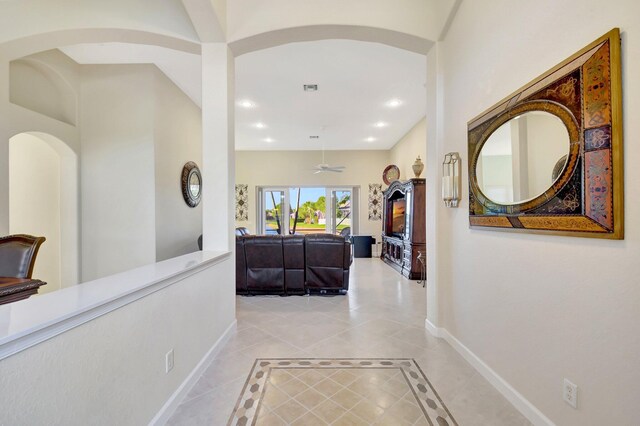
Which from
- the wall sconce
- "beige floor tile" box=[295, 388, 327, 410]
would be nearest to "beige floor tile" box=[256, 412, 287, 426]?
"beige floor tile" box=[295, 388, 327, 410]

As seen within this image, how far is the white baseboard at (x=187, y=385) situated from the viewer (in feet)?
5.35

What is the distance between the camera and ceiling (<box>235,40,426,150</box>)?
3619 mm

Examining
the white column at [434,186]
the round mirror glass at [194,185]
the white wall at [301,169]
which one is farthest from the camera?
the white wall at [301,169]

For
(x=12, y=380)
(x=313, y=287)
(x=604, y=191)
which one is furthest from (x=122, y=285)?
(x=313, y=287)

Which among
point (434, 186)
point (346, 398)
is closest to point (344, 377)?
point (346, 398)

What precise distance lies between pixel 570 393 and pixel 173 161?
17.0 ft

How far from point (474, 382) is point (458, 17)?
2976mm

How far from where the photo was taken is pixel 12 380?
86cm

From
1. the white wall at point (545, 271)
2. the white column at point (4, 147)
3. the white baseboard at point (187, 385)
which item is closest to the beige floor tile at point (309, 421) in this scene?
the white baseboard at point (187, 385)

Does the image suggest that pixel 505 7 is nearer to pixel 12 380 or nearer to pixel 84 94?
pixel 12 380

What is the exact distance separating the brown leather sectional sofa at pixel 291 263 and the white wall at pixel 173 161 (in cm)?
119

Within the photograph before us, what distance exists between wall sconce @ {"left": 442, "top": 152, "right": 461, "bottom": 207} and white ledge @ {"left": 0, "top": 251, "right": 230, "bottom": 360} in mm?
2256

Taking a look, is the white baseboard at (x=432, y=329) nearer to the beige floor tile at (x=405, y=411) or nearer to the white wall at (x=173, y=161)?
the beige floor tile at (x=405, y=411)

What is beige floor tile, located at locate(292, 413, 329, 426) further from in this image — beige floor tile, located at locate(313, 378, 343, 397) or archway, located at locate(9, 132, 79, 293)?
archway, located at locate(9, 132, 79, 293)
